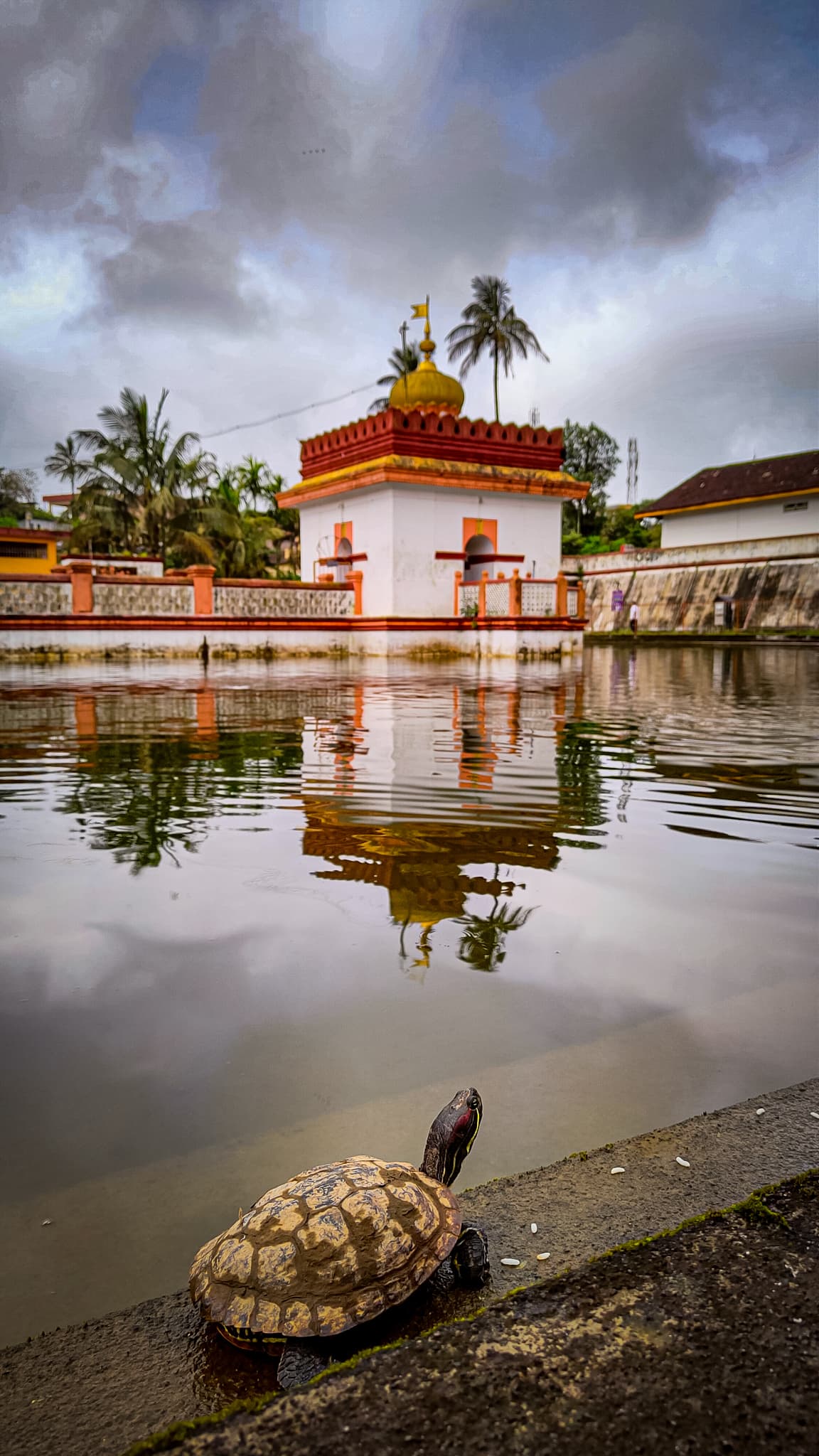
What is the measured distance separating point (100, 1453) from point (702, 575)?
3410cm

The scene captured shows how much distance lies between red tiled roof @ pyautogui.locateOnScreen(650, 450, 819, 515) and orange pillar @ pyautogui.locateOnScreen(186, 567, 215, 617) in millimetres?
23883

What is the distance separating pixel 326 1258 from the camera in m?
1.43

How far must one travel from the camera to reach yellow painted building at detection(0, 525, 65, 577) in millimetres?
33094

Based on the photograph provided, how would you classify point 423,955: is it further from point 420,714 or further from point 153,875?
point 420,714

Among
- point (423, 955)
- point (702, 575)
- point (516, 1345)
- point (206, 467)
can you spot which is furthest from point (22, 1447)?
point (702, 575)

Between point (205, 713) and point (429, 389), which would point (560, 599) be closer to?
point (429, 389)

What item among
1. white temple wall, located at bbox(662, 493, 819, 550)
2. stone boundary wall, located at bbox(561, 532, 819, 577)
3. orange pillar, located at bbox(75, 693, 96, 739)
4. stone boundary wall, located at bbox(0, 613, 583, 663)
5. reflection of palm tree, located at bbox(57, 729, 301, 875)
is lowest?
reflection of palm tree, located at bbox(57, 729, 301, 875)

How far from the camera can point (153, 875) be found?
348 cm

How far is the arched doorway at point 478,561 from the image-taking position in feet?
73.0

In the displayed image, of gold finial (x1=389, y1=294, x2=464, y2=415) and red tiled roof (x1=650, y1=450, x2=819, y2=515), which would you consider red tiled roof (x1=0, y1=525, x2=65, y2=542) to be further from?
red tiled roof (x1=650, y1=450, x2=819, y2=515)

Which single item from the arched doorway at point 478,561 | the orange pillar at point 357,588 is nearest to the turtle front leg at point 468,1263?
the orange pillar at point 357,588

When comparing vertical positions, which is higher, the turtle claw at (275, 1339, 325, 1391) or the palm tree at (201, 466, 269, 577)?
the palm tree at (201, 466, 269, 577)

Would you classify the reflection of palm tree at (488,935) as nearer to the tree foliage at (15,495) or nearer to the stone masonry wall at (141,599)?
the stone masonry wall at (141,599)

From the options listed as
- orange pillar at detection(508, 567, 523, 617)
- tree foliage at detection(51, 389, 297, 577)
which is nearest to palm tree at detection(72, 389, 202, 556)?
tree foliage at detection(51, 389, 297, 577)
